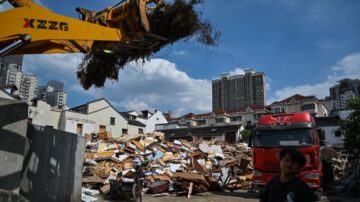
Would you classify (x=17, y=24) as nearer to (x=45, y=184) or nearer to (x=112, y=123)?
(x=45, y=184)

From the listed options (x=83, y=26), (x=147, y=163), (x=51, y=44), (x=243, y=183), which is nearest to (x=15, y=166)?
(x=51, y=44)

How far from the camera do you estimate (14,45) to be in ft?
18.1

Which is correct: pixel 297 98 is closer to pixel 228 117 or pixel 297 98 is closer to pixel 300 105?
pixel 300 105

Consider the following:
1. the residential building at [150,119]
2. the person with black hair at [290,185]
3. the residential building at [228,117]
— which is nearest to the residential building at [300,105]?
the residential building at [228,117]

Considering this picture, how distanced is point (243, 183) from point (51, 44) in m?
13.1

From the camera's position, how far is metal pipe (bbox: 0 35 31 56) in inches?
216

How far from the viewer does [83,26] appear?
6.35 meters

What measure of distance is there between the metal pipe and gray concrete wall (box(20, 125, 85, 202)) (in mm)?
2544

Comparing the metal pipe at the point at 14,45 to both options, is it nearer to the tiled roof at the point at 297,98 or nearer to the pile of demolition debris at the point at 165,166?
the pile of demolition debris at the point at 165,166

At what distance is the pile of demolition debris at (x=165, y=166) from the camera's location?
14516 millimetres

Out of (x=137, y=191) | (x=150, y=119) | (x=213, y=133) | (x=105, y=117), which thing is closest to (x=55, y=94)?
(x=105, y=117)

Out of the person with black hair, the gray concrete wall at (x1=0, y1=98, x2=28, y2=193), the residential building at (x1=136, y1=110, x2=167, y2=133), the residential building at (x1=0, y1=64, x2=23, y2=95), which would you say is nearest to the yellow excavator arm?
the gray concrete wall at (x1=0, y1=98, x2=28, y2=193)

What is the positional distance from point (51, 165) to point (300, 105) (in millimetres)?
73799

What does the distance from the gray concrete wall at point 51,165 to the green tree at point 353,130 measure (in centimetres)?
1089
